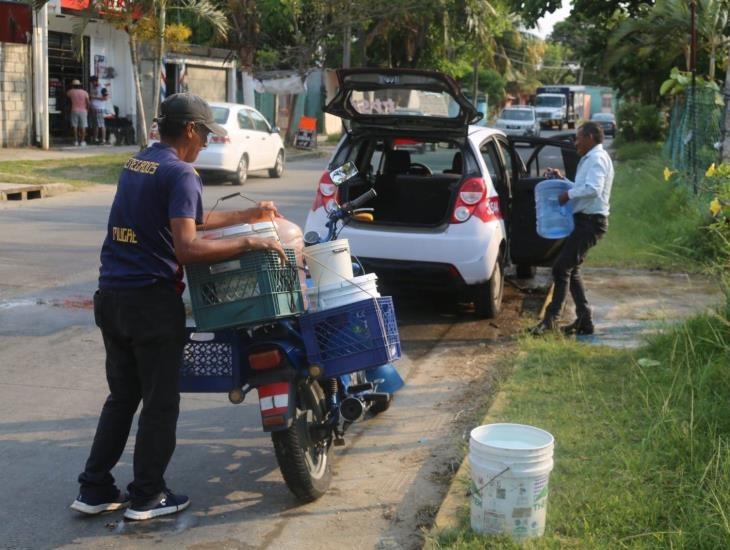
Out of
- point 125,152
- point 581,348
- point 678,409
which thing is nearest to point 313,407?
point 678,409

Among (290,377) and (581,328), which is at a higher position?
(290,377)

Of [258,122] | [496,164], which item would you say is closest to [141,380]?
[496,164]

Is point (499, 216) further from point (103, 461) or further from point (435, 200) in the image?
point (103, 461)

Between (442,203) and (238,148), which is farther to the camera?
(238,148)

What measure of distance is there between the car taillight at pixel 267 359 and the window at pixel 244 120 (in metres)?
16.4

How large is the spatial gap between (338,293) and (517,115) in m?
45.4

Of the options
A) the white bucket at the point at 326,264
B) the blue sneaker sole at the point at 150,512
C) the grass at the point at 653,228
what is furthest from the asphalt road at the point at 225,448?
the grass at the point at 653,228

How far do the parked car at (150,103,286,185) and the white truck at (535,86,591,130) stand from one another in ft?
137

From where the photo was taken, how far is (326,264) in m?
4.64

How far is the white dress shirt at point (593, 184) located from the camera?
7.64 m

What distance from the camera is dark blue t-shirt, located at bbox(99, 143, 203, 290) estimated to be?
4.21m

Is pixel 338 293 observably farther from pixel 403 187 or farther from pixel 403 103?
pixel 403 187

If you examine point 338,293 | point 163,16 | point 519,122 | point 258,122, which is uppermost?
point 163,16

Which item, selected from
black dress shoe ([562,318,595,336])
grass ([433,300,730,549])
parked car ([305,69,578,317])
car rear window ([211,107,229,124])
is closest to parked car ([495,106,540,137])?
car rear window ([211,107,229,124])
